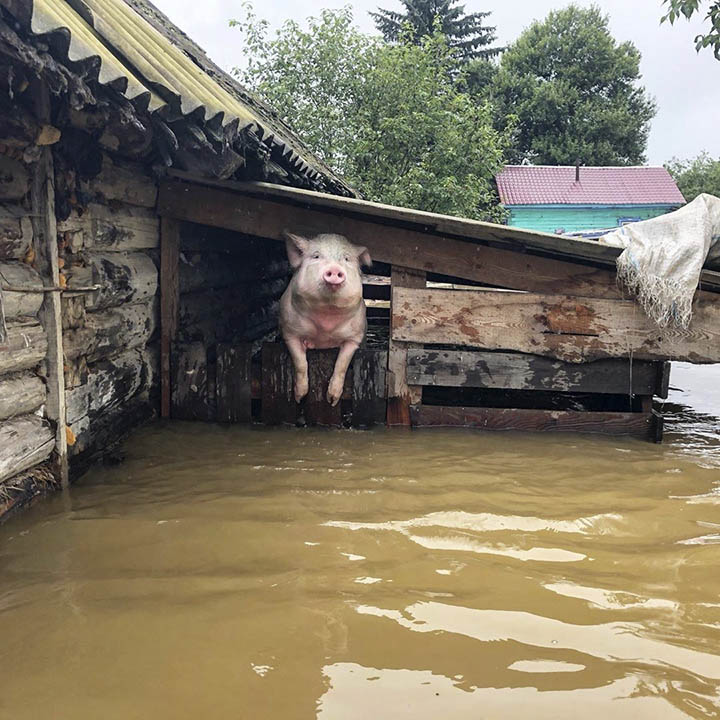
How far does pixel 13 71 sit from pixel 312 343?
296cm

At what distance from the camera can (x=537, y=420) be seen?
5.25m

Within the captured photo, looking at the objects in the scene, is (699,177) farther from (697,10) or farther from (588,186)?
(697,10)

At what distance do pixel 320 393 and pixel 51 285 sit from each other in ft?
7.23

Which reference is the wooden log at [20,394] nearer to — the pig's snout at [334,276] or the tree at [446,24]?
the pig's snout at [334,276]

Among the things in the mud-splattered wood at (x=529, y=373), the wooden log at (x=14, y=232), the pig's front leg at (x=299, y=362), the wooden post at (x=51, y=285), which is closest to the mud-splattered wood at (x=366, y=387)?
the mud-splattered wood at (x=529, y=373)

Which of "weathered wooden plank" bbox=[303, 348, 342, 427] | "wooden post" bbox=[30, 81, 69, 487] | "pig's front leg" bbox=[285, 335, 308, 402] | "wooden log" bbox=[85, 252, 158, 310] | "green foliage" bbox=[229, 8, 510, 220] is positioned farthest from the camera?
"green foliage" bbox=[229, 8, 510, 220]

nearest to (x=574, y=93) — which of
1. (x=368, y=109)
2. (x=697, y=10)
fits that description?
(x=368, y=109)

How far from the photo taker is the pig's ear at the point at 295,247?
516cm

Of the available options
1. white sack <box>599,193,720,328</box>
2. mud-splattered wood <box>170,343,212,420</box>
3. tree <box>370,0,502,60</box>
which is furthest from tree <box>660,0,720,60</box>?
tree <box>370,0,502,60</box>

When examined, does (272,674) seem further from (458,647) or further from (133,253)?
(133,253)

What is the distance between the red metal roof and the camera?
27031mm

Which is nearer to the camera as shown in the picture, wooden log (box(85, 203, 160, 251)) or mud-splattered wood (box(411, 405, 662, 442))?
wooden log (box(85, 203, 160, 251))

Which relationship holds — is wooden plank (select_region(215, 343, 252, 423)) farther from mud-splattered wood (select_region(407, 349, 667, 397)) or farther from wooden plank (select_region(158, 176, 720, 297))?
mud-splattered wood (select_region(407, 349, 667, 397))

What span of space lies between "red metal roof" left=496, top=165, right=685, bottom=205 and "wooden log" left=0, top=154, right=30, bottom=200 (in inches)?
992
